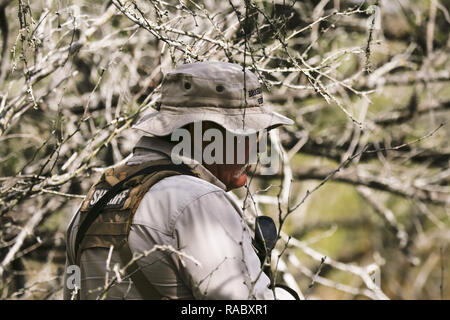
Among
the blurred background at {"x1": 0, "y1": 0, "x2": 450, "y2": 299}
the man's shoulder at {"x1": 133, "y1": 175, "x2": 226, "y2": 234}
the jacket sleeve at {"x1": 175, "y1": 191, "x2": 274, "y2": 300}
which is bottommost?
the jacket sleeve at {"x1": 175, "y1": 191, "x2": 274, "y2": 300}

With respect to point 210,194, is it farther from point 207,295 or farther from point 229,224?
point 207,295

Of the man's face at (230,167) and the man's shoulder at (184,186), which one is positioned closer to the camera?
the man's shoulder at (184,186)

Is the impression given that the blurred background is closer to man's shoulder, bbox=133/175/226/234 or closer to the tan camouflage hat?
the tan camouflage hat

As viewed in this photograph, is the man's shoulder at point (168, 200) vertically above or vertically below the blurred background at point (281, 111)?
below

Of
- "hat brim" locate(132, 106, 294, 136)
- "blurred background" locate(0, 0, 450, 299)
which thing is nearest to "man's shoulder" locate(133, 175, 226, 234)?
"hat brim" locate(132, 106, 294, 136)

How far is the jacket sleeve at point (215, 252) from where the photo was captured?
1.75 metres

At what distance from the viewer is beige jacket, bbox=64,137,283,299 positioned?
176 centimetres

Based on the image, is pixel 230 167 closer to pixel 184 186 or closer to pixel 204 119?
pixel 204 119

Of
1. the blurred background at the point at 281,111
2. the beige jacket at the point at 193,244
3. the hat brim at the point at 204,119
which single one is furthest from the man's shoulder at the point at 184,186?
the blurred background at the point at 281,111

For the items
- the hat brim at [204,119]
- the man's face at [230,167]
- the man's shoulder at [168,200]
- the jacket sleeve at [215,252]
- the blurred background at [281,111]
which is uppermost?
the blurred background at [281,111]

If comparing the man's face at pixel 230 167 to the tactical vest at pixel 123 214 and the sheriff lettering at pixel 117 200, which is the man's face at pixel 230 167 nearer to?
the tactical vest at pixel 123 214

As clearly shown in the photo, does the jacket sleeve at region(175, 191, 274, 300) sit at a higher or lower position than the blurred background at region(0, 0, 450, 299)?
lower

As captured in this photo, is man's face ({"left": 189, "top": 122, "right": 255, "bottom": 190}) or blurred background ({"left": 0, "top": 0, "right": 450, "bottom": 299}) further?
blurred background ({"left": 0, "top": 0, "right": 450, "bottom": 299})
